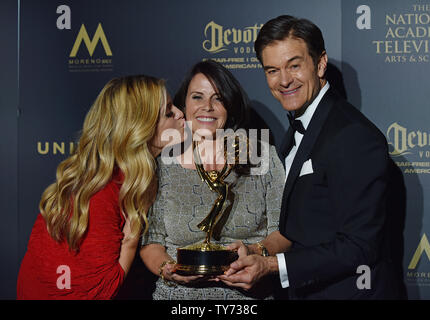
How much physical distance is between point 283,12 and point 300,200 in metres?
1.21

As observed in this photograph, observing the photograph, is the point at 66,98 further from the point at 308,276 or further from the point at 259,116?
the point at 308,276

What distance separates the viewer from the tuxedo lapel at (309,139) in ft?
5.80

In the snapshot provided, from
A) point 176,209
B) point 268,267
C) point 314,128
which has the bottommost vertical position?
point 268,267

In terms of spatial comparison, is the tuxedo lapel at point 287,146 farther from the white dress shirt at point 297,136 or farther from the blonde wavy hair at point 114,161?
the blonde wavy hair at point 114,161

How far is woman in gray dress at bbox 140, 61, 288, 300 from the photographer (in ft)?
6.43

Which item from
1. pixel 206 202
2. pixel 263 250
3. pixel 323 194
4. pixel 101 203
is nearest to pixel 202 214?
pixel 206 202

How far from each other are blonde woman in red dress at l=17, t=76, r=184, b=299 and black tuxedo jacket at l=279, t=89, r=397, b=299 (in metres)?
0.67

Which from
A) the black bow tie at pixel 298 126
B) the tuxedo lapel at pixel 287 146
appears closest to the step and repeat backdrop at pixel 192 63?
the tuxedo lapel at pixel 287 146

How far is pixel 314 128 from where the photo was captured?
179 cm

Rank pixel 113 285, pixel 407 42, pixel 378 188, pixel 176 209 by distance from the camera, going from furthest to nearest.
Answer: pixel 407 42, pixel 176 209, pixel 113 285, pixel 378 188

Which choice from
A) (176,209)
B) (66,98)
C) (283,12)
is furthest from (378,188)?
(66,98)

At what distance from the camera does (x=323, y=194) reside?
67.2 inches

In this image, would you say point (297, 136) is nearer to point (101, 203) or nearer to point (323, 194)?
point (323, 194)

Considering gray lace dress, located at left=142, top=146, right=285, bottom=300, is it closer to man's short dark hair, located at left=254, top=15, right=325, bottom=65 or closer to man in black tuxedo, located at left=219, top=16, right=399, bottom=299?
man in black tuxedo, located at left=219, top=16, right=399, bottom=299
